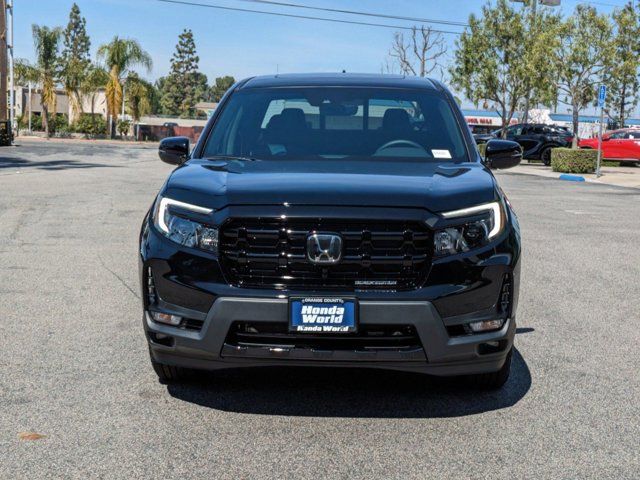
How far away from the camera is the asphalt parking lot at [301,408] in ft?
12.2

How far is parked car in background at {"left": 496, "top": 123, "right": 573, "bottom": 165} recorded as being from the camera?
36.6m

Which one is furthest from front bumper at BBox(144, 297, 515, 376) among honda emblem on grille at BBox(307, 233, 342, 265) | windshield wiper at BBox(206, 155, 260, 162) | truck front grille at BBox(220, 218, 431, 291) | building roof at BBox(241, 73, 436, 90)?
building roof at BBox(241, 73, 436, 90)

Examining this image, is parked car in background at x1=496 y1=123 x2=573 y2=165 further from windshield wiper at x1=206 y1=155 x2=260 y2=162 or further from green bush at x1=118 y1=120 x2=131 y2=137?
green bush at x1=118 y1=120 x2=131 y2=137

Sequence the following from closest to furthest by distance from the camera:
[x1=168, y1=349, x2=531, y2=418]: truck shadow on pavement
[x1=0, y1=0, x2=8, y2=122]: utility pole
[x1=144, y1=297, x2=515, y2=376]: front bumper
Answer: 1. [x1=144, y1=297, x2=515, y2=376]: front bumper
2. [x1=168, y1=349, x2=531, y2=418]: truck shadow on pavement
3. [x1=0, y1=0, x2=8, y2=122]: utility pole

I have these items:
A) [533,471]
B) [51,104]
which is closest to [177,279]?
[533,471]

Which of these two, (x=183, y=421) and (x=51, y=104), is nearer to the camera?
(x=183, y=421)

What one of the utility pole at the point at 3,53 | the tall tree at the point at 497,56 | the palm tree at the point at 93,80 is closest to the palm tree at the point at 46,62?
the palm tree at the point at 93,80

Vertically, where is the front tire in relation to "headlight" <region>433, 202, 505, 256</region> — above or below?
below

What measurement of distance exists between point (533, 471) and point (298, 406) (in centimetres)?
127

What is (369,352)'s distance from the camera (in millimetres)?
4070

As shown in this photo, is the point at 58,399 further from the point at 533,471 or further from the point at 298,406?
the point at 533,471

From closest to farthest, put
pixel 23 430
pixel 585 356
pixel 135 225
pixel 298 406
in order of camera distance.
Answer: pixel 23 430
pixel 298 406
pixel 585 356
pixel 135 225

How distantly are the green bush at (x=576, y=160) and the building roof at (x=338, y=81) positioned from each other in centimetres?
2614

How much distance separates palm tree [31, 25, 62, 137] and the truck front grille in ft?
195
